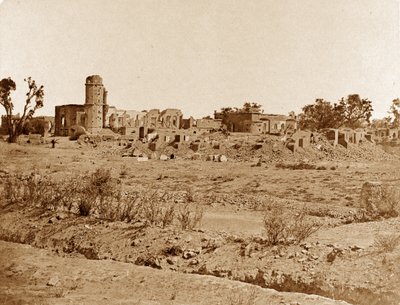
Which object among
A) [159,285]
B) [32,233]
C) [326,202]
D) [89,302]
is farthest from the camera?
[326,202]

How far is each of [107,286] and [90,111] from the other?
139 feet

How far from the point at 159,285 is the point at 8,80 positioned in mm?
27518

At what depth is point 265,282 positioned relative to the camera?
8367mm

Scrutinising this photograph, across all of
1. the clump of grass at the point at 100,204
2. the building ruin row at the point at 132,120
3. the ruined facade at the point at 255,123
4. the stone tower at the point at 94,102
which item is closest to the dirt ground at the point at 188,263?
the clump of grass at the point at 100,204

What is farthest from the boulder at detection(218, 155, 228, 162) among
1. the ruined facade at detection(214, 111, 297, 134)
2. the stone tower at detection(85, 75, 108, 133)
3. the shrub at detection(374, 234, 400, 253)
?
the shrub at detection(374, 234, 400, 253)

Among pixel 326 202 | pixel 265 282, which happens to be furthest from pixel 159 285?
pixel 326 202

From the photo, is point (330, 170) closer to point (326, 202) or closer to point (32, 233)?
point (326, 202)

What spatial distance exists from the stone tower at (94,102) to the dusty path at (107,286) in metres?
40.1

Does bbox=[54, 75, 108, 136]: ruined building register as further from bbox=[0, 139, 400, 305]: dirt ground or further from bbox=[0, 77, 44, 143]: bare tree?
bbox=[0, 139, 400, 305]: dirt ground

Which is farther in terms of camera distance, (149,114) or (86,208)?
(149,114)

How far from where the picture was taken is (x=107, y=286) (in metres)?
7.76

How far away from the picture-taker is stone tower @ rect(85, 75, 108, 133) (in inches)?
1887

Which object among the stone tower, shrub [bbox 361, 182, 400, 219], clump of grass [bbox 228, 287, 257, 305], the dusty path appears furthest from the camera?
the stone tower

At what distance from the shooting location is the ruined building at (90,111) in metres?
48.0
